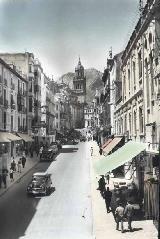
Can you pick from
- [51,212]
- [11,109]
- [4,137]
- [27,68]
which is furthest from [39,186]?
[27,68]

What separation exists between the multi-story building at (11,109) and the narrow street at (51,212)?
1739cm

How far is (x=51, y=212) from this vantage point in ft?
72.3

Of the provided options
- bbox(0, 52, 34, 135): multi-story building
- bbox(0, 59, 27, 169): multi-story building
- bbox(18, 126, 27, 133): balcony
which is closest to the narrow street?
bbox(0, 59, 27, 169): multi-story building

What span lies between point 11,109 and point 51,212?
1423 inches

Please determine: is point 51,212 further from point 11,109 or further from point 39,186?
point 11,109

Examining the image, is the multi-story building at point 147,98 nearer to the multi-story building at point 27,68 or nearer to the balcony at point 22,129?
the balcony at point 22,129

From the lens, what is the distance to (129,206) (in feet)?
58.7

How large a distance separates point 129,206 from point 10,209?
8.02 meters

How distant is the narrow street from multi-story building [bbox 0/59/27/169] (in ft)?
57.1

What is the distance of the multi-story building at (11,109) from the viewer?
168ft

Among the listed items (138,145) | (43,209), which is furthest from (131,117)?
(43,209)

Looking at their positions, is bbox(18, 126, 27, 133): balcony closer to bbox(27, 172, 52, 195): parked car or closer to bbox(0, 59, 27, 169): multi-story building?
bbox(0, 59, 27, 169): multi-story building

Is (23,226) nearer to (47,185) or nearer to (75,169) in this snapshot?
(47,185)

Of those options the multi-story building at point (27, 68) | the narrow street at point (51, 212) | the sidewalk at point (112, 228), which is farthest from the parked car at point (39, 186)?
the multi-story building at point (27, 68)
